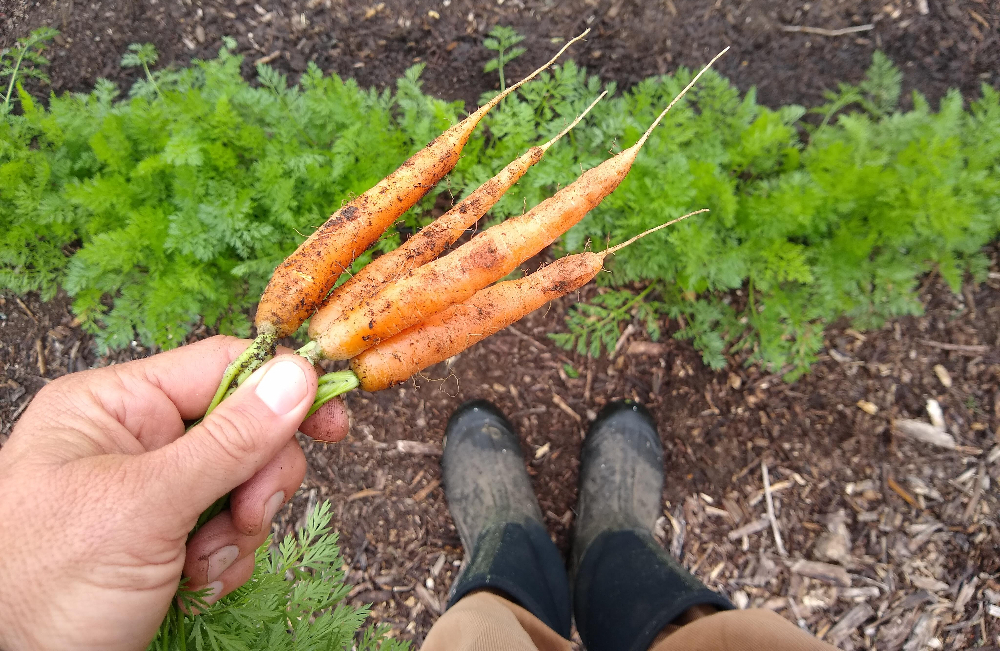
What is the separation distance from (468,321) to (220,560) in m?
1.21

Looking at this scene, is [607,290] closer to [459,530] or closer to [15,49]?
[459,530]

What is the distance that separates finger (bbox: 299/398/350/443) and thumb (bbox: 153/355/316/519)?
0.37m

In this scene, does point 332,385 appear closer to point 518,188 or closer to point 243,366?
point 243,366

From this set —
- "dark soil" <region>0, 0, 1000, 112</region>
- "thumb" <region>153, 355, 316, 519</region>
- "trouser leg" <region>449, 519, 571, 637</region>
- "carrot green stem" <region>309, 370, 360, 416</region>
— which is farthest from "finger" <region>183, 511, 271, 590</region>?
"dark soil" <region>0, 0, 1000, 112</region>

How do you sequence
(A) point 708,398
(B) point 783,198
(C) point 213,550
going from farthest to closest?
(A) point 708,398
(B) point 783,198
(C) point 213,550

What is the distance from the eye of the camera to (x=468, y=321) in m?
2.12

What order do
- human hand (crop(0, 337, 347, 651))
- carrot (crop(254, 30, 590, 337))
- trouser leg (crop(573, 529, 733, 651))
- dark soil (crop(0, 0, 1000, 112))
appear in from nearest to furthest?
human hand (crop(0, 337, 347, 651)), carrot (crop(254, 30, 590, 337)), trouser leg (crop(573, 529, 733, 651)), dark soil (crop(0, 0, 1000, 112))

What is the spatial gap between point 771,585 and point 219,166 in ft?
11.8

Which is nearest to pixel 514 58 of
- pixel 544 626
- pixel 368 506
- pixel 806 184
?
pixel 806 184

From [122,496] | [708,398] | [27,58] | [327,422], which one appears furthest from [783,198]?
[27,58]

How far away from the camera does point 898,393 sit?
3010 millimetres

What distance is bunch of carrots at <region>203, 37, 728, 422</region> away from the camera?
190 cm

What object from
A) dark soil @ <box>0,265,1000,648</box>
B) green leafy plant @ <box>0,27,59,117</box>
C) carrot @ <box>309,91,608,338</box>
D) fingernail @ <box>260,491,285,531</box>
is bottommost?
dark soil @ <box>0,265,1000,648</box>

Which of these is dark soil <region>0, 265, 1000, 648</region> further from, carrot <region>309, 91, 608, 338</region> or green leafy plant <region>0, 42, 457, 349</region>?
carrot <region>309, 91, 608, 338</region>
